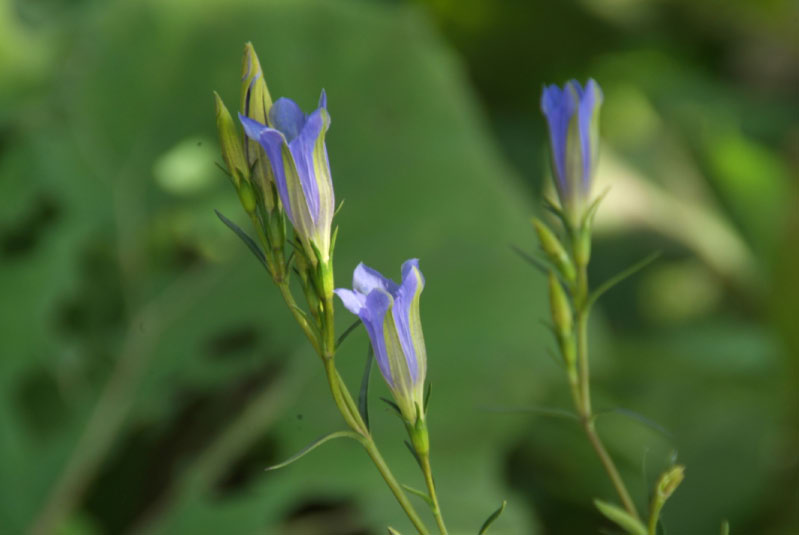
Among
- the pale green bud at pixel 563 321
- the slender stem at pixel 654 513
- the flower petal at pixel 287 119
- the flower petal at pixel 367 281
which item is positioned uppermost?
the flower petal at pixel 287 119

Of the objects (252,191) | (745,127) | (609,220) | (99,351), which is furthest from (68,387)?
(745,127)

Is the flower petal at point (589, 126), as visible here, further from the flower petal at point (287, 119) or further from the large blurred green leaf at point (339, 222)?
the large blurred green leaf at point (339, 222)

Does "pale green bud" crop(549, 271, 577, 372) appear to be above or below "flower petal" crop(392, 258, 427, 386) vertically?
below

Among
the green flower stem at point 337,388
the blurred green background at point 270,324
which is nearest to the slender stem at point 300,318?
the green flower stem at point 337,388

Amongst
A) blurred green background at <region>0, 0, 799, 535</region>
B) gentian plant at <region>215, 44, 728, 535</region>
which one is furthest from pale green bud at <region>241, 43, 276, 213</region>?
blurred green background at <region>0, 0, 799, 535</region>

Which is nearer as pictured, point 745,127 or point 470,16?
point 470,16

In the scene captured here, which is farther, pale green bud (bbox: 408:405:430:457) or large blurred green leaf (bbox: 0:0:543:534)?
large blurred green leaf (bbox: 0:0:543:534)

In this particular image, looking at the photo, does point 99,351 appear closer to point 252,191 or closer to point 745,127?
point 252,191

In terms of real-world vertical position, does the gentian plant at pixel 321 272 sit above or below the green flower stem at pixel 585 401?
above

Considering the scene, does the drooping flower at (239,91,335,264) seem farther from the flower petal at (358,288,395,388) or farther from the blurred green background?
the blurred green background
